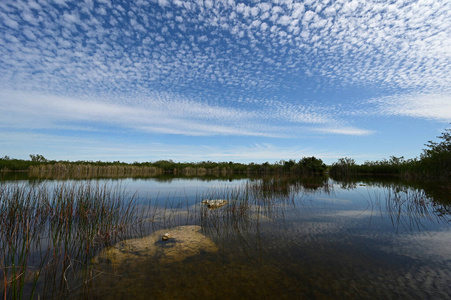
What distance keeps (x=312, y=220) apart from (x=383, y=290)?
4.22 m

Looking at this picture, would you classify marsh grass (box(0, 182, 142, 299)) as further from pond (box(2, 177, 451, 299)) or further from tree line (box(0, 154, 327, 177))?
tree line (box(0, 154, 327, 177))

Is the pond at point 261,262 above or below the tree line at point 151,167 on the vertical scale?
below

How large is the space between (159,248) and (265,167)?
40.5 metres

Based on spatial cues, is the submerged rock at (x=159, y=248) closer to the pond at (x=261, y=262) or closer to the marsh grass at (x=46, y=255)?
the pond at (x=261, y=262)

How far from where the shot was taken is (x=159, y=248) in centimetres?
491

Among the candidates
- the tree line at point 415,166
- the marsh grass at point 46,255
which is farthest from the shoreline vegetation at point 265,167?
the marsh grass at point 46,255

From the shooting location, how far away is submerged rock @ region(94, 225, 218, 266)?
439 centimetres

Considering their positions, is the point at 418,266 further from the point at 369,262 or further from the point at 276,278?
the point at 276,278

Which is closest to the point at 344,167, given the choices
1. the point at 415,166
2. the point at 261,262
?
the point at 415,166

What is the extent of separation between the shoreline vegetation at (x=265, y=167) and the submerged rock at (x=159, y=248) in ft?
74.3

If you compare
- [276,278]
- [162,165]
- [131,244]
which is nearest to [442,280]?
[276,278]

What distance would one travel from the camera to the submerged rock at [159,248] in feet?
14.4

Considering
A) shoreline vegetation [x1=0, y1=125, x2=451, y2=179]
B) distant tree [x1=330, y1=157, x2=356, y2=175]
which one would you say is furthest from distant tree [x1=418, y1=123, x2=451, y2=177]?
distant tree [x1=330, y1=157, x2=356, y2=175]

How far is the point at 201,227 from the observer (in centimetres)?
664
